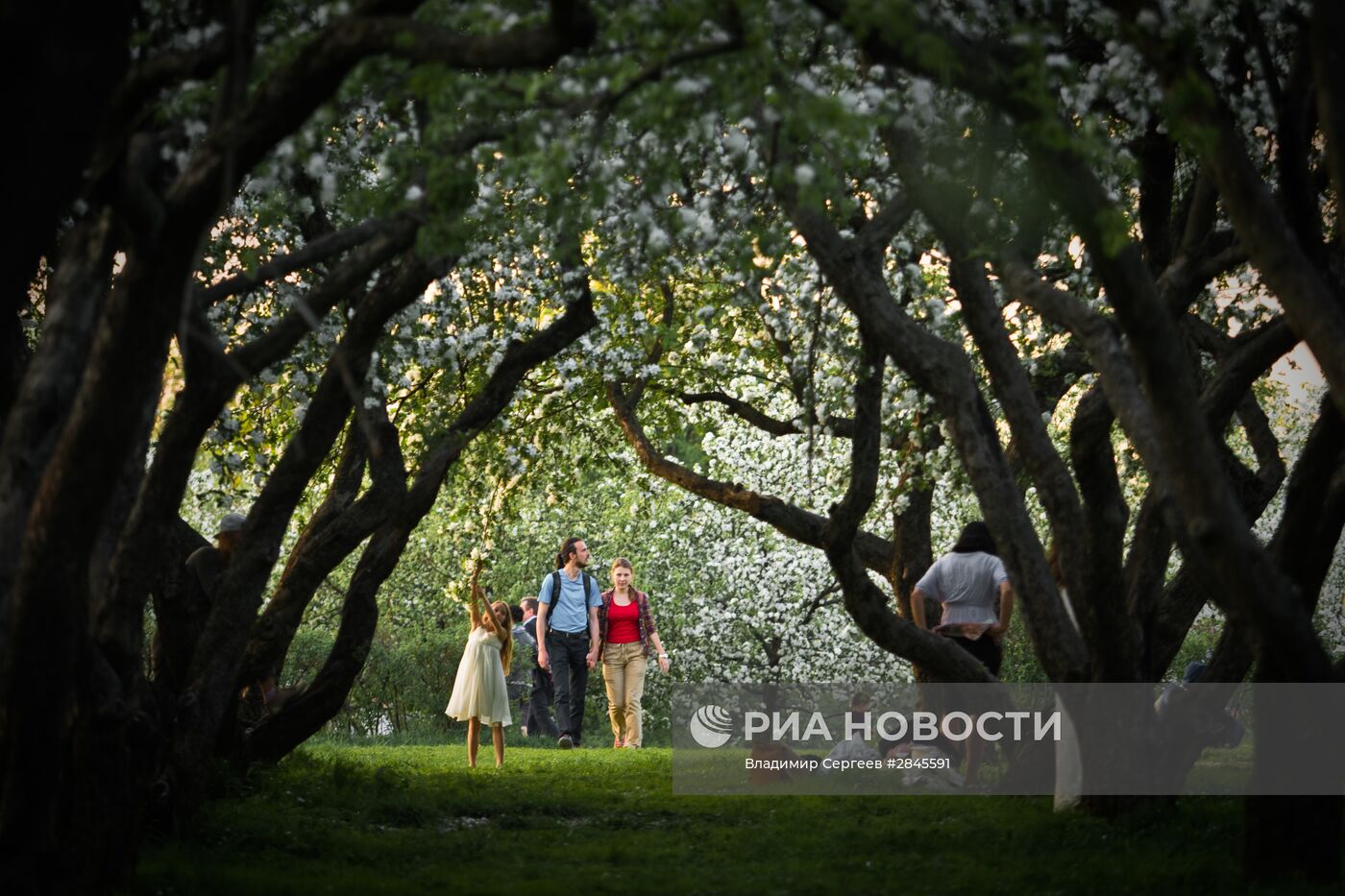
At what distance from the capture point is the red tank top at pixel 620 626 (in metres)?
18.4

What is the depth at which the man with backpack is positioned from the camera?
723 inches

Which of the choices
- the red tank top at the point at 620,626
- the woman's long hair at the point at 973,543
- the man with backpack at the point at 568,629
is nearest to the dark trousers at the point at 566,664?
the man with backpack at the point at 568,629

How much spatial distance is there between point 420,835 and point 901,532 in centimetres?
618

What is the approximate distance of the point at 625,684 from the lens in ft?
61.7

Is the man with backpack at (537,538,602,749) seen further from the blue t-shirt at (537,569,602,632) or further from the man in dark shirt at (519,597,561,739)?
the man in dark shirt at (519,597,561,739)

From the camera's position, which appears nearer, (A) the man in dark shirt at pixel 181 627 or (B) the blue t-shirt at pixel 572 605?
(A) the man in dark shirt at pixel 181 627

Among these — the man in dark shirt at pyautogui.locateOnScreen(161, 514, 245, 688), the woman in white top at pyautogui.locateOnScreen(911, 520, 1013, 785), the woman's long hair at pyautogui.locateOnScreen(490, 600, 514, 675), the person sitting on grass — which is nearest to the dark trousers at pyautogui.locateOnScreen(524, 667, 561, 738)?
the woman's long hair at pyautogui.locateOnScreen(490, 600, 514, 675)

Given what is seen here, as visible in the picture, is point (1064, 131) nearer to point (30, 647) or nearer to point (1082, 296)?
point (30, 647)

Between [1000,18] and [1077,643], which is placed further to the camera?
[1077,643]

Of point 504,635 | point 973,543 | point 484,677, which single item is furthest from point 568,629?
point 973,543

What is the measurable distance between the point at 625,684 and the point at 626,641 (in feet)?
2.18

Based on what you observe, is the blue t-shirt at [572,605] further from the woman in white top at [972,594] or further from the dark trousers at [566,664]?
the woman in white top at [972,594]

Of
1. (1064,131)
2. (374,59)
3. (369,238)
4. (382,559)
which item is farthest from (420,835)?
(1064,131)

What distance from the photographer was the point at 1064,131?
622 centimetres
